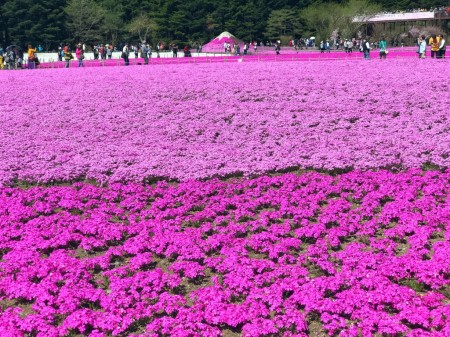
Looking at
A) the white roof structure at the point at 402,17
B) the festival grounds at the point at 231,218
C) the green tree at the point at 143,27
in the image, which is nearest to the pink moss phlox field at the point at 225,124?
the festival grounds at the point at 231,218

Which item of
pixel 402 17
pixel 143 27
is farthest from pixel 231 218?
pixel 402 17

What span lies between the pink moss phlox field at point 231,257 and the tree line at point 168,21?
6788 centimetres

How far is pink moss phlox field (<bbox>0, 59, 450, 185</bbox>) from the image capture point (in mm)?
12344

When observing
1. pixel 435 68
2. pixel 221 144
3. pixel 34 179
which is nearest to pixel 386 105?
pixel 221 144

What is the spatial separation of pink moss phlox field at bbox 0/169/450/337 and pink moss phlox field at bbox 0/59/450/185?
1.09 m

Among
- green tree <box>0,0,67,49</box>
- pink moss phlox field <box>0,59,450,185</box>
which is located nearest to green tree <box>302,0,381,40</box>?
green tree <box>0,0,67,49</box>

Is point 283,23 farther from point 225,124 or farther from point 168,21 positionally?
point 225,124

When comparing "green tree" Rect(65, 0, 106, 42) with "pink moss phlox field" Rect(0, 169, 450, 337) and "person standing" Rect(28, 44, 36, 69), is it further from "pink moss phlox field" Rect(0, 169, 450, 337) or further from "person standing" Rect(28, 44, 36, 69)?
"pink moss phlox field" Rect(0, 169, 450, 337)

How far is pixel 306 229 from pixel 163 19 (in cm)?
7433

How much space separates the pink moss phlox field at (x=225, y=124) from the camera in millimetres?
12344

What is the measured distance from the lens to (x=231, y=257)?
302 inches

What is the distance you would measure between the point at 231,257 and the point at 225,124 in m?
9.47

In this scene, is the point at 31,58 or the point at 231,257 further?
the point at 31,58

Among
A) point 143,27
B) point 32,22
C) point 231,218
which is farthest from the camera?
point 143,27
